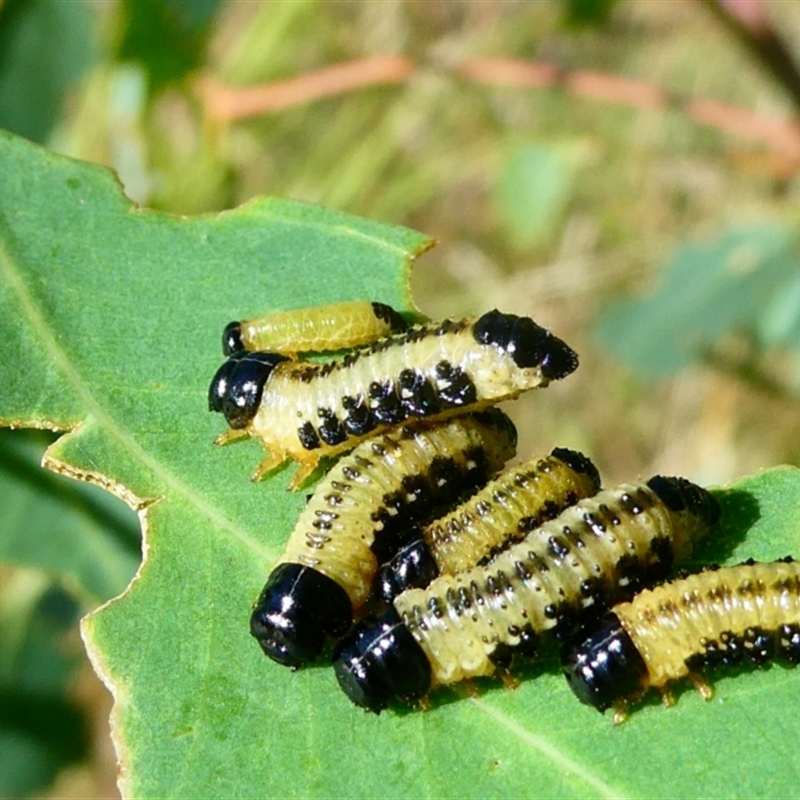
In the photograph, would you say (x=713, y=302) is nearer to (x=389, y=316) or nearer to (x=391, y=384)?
(x=389, y=316)

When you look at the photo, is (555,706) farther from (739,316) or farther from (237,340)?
(739,316)

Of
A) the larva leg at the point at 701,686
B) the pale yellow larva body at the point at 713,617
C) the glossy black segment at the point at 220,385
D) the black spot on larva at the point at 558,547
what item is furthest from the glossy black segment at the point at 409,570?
the larva leg at the point at 701,686

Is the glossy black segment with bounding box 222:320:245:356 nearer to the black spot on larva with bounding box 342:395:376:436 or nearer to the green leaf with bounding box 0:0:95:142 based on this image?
the black spot on larva with bounding box 342:395:376:436

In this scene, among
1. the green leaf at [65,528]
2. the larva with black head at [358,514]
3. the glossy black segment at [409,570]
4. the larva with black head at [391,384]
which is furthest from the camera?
the green leaf at [65,528]

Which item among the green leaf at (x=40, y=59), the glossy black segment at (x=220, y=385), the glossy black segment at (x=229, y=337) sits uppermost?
the glossy black segment at (x=229, y=337)

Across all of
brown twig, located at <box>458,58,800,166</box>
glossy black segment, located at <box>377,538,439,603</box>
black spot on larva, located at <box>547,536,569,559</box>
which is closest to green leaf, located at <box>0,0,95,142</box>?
brown twig, located at <box>458,58,800,166</box>

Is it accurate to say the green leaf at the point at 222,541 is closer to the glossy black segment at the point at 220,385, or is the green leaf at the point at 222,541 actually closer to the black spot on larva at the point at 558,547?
the glossy black segment at the point at 220,385

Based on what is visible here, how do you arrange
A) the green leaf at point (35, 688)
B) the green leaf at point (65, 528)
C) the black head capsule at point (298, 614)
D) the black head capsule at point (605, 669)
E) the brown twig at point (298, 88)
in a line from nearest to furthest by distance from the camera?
the black head capsule at point (605, 669), the black head capsule at point (298, 614), the green leaf at point (65, 528), the brown twig at point (298, 88), the green leaf at point (35, 688)
